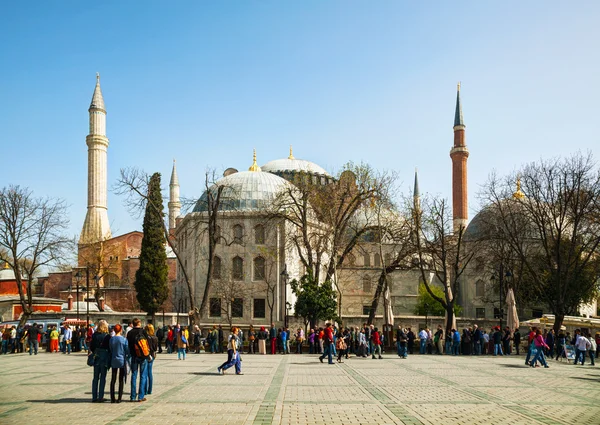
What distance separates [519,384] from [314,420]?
22.8 ft

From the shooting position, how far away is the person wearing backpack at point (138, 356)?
11.3 meters

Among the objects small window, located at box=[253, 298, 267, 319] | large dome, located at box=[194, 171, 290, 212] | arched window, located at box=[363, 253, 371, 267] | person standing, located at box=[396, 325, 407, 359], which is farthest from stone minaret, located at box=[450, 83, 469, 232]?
person standing, located at box=[396, 325, 407, 359]

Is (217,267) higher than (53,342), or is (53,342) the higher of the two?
(217,267)

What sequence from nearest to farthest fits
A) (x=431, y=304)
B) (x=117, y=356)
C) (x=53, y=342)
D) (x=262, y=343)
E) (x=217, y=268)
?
(x=117, y=356) < (x=262, y=343) < (x=53, y=342) < (x=217, y=268) < (x=431, y=304)

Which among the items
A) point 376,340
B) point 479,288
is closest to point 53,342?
point 376,340

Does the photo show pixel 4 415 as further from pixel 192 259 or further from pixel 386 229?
pixel 192 259

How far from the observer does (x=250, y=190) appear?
4969cm

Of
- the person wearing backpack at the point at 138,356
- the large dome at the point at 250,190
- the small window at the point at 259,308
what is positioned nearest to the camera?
the person wearing backpack at the point at 138,356

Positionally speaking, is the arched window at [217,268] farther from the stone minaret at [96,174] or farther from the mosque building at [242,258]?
the stone minaret at [96,174]

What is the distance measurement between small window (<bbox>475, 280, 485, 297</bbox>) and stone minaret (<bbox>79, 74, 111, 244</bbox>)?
38286 millimetres

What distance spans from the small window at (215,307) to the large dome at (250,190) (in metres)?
6.73

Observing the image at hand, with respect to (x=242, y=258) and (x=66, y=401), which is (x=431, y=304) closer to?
(x=242, y=258)

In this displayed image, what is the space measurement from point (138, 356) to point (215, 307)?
35.8 metres

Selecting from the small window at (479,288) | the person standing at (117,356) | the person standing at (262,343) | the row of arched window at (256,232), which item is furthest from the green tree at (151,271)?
the person standing at (117,356)
